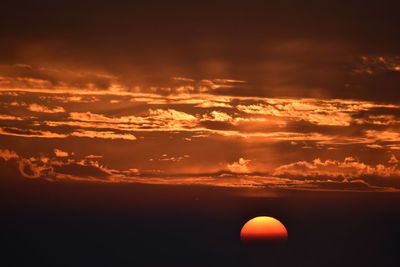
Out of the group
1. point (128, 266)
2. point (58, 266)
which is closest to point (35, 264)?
point (58, 266)

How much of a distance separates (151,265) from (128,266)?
11.4 ft

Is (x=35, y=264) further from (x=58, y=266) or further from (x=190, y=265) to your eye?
(x=190, y=265)

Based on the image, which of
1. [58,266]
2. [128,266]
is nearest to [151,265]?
[128,266]

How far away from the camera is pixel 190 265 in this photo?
163 meters

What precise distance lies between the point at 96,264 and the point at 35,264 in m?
10.5

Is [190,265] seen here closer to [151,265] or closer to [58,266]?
[151,265]

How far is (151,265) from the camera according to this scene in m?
163

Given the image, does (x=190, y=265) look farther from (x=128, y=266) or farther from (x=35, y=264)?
(x=35, y=264)

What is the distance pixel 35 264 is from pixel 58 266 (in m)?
3.66

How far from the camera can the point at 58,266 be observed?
156m

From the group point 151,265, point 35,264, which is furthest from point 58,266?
point 151,265

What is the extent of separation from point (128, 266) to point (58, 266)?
1176cm

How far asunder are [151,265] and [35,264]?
18.4 meters

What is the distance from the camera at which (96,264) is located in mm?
161125
